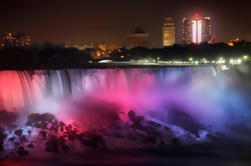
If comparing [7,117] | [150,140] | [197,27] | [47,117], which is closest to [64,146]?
[47,117]

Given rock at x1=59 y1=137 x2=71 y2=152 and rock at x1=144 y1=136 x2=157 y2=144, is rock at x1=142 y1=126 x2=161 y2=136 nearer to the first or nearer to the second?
rock at x1=144 y1=136 x2=157 y2=144

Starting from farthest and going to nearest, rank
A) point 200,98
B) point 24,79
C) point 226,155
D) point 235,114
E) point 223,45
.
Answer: point 223,45 < point 200,98 < point 235,114 < point 24,79 < point 226,155

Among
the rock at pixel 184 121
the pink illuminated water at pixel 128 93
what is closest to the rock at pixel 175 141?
the rock at pixel 184 121

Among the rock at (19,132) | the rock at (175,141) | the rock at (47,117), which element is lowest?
the rock at (175,141)

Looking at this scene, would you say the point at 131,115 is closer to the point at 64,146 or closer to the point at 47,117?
the point at 47,117

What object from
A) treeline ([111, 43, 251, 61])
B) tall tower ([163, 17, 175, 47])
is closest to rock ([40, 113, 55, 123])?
treeline ([111, 43, 251, 61])

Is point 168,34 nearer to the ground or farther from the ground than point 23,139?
farther from the ground

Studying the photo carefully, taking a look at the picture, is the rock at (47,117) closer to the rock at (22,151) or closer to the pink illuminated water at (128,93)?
the pink illuminated water at (128,93)

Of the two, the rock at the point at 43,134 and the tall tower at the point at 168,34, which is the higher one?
the tall tower at the point at 168,34

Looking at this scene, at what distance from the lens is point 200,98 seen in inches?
1315

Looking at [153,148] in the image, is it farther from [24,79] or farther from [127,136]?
[24,79]

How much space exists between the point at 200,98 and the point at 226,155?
11.4 metres

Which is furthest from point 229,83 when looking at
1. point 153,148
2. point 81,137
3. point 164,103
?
point 81,137

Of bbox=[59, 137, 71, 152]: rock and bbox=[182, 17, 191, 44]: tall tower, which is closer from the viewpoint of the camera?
bbox=[59, 137, 71, 152]: rock
